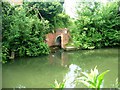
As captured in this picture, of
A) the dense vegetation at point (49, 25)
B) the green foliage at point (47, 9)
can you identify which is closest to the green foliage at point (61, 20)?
the dense vegetation at point (49, 25)

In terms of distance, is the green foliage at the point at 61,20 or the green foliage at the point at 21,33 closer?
the green foliage at the point at 21,33

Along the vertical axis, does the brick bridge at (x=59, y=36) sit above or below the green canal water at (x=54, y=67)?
above

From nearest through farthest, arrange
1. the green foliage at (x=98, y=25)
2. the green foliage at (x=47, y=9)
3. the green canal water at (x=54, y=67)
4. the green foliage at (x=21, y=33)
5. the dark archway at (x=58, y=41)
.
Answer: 1. the green canal water at (x=54, y=67)
2. the green foliage at (x=21, y=33)
3. the green foliage at (x=47, y=9)
4. the green foliage at (x=98, y=25)
5. the dark archway at (x=58, y=41)

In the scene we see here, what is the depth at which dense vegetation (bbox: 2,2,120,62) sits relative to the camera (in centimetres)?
1003

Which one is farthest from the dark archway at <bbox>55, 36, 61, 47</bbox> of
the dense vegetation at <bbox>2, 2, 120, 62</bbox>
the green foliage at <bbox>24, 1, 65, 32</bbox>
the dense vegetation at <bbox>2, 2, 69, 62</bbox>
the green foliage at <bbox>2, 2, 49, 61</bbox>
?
the green foliage at <bbox>2, 2, 49, 61</bbox>

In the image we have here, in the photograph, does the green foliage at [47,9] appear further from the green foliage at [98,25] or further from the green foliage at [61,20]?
the green foliage at [98,25]

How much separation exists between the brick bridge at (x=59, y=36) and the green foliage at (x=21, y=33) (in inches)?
60.9

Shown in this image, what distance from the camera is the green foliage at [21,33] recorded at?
32.5ft

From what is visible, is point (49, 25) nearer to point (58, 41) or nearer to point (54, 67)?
point (58, 41)

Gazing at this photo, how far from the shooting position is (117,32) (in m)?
13.4

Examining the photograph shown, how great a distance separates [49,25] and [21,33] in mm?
2230

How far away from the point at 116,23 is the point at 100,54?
281cm

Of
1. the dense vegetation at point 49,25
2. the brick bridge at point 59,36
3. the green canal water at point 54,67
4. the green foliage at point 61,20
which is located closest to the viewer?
the green canal water at point 54,67

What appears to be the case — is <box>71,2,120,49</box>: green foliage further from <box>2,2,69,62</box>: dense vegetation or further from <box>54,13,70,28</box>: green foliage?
<box>2,2,69,62</box>: dense vegetation
